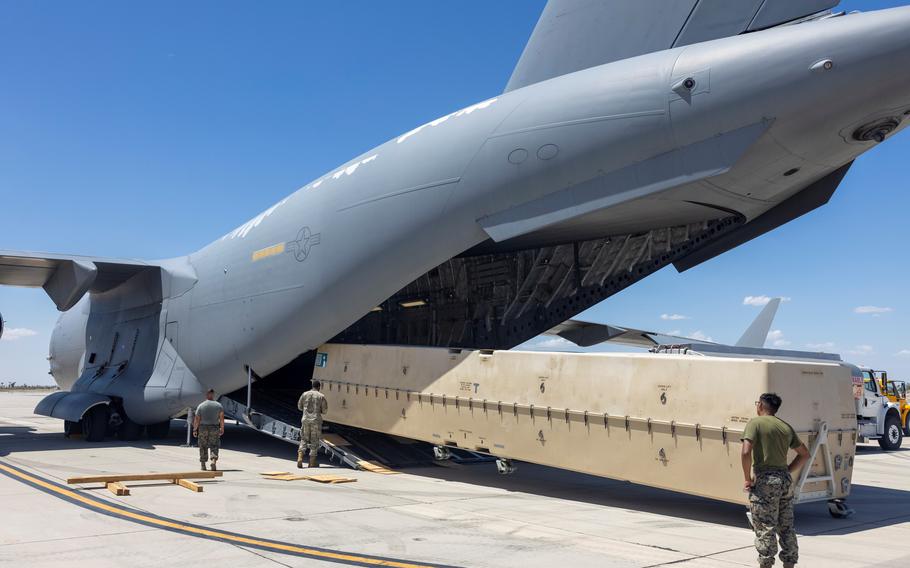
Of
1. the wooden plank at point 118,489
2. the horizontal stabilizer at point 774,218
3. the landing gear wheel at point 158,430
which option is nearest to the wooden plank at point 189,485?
the wooden plank at point 118,489

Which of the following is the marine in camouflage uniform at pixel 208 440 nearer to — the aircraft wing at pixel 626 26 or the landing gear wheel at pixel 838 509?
the aircraft wing at pixel 626 26

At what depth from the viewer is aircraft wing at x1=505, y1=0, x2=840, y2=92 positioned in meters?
10.2

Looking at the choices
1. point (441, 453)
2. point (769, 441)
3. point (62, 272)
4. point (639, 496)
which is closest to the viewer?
point (769, 441)

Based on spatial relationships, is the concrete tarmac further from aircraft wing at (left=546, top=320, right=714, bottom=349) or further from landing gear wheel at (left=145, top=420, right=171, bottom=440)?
aircraft wing at (left=546, top=320, right=714, bottom=349)

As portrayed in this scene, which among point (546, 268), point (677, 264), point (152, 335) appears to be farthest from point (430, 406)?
point (152, 335)

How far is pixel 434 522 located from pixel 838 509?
509 cm

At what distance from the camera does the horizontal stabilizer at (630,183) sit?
991 cm

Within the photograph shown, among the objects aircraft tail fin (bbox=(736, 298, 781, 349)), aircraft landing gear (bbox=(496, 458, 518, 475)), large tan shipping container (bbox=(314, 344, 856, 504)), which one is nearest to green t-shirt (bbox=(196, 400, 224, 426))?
large tan shipping container (bbox=(314, 344, 856, 504))

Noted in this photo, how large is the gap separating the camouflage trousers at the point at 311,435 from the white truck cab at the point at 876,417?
15.3m

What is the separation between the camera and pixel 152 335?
1862 centimetres

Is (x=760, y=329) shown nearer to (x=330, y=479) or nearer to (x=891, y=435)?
(x=891, y=435)

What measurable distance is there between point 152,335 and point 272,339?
17.5 ft

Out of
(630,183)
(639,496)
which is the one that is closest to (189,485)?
(639,496)

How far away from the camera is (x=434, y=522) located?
850 cm
